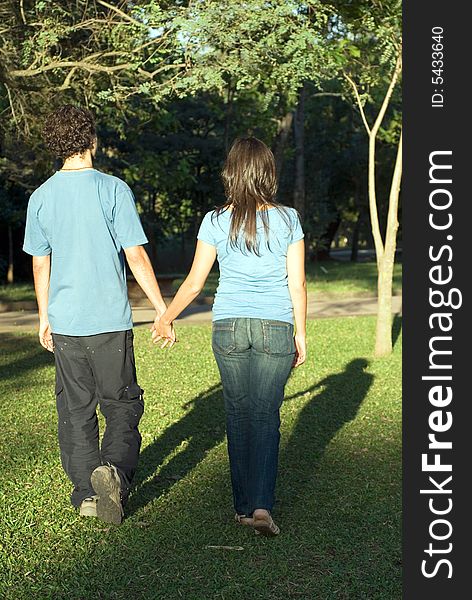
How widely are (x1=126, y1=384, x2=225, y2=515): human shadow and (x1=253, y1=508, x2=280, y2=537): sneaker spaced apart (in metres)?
0.86

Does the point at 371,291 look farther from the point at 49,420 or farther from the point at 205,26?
the point at 49,420

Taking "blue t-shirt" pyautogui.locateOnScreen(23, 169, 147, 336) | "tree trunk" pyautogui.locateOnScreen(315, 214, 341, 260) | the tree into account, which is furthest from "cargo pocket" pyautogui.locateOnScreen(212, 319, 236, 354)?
"tree trunk" pyautogui.locateOnScreen(315, 214, 341, 260)

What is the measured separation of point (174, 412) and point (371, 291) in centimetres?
1495

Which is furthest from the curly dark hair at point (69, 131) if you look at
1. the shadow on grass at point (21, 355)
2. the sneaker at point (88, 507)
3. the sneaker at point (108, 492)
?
the shadow on grass at point (21, 355)

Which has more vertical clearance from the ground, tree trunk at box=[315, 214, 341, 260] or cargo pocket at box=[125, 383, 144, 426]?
cargo pocket at box=[125, 383, 144, 426]

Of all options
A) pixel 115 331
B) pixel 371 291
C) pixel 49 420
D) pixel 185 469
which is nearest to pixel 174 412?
pixel 49 420

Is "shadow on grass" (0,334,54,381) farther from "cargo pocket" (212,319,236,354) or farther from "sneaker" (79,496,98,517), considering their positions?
"cargo pocket" (212,319,236,354)

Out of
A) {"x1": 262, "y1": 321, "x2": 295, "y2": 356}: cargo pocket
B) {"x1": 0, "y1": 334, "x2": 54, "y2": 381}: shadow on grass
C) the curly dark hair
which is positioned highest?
the curly dark hair

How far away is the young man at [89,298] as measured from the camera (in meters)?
5.80

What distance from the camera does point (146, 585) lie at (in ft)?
16.4

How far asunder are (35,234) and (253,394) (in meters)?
1.49

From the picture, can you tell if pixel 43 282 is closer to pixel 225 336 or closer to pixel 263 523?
pixel 225 336

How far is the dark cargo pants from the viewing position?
19.2 feet

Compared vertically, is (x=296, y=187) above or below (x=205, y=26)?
below
